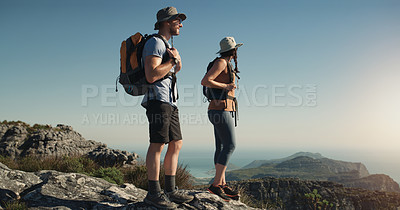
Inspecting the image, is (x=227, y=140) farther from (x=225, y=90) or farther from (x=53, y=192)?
(x=53, y=192)

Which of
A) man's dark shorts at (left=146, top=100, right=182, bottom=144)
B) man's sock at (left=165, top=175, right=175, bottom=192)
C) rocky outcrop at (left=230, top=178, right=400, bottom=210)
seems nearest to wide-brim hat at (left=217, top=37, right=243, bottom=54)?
man's dark shorts at (left=146, top=100, right=182, bottom=144)

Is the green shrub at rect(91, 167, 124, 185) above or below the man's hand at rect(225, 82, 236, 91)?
below

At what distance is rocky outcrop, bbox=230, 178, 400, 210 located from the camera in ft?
111

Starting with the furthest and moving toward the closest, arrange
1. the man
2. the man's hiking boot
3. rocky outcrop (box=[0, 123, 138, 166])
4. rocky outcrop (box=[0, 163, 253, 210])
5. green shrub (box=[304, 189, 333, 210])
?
rocky outcrop (box=[0, 123, 138, 166]) → green shrub (box=[304, 189, 333, 210]) → the man's hiking boot → rocky outcrop (box=[0, 163, 253, 210]) → the man

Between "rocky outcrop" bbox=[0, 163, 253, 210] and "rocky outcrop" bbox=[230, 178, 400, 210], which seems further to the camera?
"rocky outcrop" bbox=[230, 178, 400, 210]

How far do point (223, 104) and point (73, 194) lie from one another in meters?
2.81

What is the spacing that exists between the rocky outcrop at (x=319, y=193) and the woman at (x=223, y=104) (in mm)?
30225

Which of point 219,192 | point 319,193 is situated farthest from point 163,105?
point 319,193

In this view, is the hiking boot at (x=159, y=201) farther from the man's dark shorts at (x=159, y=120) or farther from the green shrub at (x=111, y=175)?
the green shrub at (x=111, y=175)

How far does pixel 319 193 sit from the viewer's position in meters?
35.7

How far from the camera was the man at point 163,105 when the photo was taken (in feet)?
11.6

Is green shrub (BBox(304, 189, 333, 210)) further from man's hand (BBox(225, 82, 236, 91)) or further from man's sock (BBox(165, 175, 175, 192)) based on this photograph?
man's sock (BBox(165, 175, 175, 192))

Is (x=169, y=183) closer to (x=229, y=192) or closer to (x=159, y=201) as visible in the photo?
(x=159, y=201)

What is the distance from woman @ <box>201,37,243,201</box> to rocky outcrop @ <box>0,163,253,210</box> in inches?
11.7
